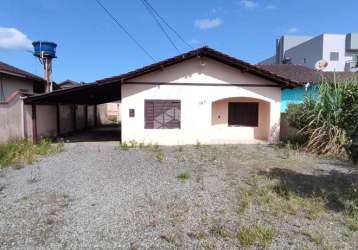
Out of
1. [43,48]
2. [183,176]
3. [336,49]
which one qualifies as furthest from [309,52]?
[183,176]

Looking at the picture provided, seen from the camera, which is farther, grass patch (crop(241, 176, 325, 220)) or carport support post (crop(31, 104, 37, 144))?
carport support post (crop(31, 104, 37, 144))

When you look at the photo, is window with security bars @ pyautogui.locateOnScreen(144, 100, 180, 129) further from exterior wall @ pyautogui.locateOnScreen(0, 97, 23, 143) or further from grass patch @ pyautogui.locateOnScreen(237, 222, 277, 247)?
grass patch @ pyautogui.locateOnScreen(237, 222, 277, 247)

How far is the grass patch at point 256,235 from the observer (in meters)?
4.11

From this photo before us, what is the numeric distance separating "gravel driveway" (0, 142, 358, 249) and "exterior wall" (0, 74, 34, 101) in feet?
24.2

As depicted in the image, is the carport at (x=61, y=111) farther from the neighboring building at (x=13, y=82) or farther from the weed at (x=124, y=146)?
the weed at (x=124, y=146)

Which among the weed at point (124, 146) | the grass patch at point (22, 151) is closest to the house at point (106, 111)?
the weed at point (124, 146)

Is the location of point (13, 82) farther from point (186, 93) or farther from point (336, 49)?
point (336, 49)

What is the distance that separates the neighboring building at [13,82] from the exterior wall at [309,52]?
41.7 metres

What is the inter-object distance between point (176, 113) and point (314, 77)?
43.5 feet

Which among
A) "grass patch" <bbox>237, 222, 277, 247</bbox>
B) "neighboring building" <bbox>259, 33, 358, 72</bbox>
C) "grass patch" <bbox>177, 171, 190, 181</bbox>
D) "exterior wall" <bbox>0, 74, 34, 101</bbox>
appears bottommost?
"grass patch" <bbox>237, 222, 277, 247</bbox>

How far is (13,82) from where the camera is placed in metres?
16.3

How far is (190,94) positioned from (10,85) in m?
9.49

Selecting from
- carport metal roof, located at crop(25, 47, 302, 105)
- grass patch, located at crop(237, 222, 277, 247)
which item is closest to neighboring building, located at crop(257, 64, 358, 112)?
carport metal roof, located at crop(25, 47, 302, 105)

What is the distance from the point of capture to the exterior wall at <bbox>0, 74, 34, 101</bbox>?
49.3ft
